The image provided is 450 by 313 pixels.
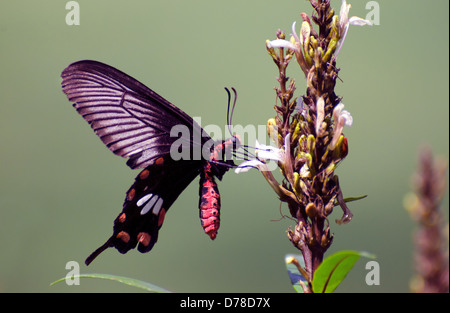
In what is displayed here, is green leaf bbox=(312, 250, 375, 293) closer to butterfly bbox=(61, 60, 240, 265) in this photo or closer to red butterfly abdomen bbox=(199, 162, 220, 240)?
red butterfly abdomen bbox=(199, 162, 220, 240)

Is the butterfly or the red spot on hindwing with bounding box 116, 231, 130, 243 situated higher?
the butterfly

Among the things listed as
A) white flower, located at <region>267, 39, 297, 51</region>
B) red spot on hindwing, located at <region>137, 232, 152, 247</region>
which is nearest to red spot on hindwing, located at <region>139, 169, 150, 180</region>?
red spot on hindwing, located at <region>137, 232, 152, 247</region>

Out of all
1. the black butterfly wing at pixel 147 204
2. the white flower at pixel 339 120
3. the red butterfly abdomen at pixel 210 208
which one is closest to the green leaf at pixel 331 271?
the white flower at pixel 339 120

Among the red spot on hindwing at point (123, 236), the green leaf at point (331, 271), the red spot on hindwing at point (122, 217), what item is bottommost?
the green leaf at point (331, 271)

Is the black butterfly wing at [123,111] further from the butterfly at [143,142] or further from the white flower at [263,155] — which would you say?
the white flower at [263,155]

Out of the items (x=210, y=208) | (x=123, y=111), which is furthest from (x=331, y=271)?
(x=123, y=111)

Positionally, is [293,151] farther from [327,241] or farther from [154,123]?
[154,123]

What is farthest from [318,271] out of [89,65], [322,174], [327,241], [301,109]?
[89,65]
